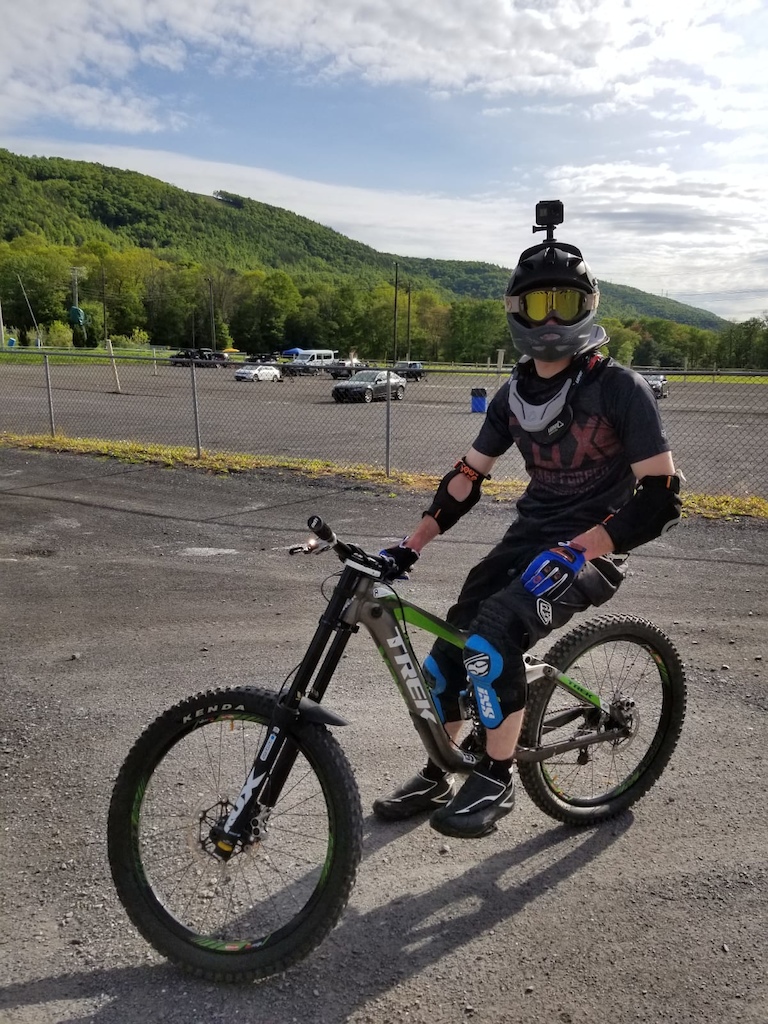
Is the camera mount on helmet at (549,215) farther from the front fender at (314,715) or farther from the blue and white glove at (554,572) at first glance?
the front fender at (314,715)

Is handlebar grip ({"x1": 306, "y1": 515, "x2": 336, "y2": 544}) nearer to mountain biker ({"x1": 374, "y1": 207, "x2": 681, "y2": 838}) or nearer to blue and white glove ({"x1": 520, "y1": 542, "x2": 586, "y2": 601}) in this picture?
mountain biker ({"x1": 374, "y1": 207, "x2": 681, "y2": 838})

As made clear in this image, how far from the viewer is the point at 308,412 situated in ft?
88.5

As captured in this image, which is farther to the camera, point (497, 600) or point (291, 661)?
point (291, 661)

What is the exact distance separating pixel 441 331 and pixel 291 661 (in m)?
122

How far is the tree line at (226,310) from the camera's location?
10881cm

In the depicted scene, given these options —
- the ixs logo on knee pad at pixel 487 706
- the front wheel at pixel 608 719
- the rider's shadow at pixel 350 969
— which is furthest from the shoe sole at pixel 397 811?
the ixs logo on knee pad at pixel 487 706

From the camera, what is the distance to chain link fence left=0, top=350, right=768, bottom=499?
13.5 meters

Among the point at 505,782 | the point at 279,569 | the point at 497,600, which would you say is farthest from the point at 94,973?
the point at 279,569

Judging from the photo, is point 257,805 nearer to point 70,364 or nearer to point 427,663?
point 427,663

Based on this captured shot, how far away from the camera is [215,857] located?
7.55 feet

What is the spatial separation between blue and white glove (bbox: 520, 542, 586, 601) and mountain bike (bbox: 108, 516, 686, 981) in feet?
1.33

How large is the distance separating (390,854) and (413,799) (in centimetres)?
26

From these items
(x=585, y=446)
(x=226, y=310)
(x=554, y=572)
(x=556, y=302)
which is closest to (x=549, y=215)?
(x=556, y=302)

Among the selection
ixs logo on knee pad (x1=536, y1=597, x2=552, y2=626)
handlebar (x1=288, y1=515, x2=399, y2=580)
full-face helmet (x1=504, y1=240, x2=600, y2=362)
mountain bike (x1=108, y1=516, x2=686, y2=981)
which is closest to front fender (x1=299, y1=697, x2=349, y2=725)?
mountain bike (x1=108, y1=516, x2=686, y2=981)
